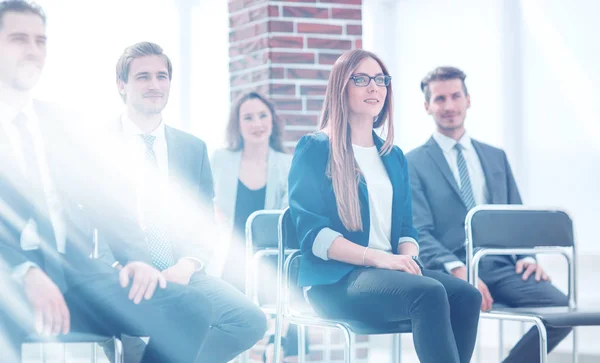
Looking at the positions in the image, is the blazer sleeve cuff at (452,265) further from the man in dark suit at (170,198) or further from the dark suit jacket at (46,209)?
the dark suit jacket at (46,209)

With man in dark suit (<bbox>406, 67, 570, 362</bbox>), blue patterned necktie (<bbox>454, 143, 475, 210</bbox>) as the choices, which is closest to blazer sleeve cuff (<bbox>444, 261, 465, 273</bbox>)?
man in dark suit (<bbox>406, 67, 570, 362</bbox>)

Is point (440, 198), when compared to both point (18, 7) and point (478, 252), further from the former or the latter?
point (18, 7)

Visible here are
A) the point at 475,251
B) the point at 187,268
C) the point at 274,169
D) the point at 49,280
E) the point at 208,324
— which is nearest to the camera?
Answer: the point at 49,280

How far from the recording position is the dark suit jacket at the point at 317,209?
2.59 m

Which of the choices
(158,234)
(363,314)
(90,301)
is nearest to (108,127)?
(158,234)

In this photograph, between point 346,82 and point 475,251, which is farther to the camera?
point 475,251

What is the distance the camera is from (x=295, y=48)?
4.17 meters

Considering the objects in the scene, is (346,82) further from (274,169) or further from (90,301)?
(274,169)

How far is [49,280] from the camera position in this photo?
2211 mm

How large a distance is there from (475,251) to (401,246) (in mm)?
604

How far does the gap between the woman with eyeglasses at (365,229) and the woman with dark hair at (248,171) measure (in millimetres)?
1243

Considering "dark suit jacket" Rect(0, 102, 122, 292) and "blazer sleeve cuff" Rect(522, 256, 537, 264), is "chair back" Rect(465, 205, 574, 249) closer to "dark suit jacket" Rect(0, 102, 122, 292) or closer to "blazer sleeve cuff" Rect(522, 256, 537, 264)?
"blazer sleeve cuff" Rect(522, 256, 537, 264)

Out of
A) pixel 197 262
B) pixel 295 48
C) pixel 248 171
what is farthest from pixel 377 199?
pixel 295 48

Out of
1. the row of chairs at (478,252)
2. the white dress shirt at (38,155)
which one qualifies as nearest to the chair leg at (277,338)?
the row of chairs at (478,252)
